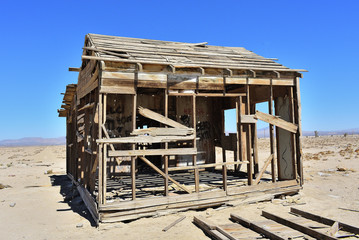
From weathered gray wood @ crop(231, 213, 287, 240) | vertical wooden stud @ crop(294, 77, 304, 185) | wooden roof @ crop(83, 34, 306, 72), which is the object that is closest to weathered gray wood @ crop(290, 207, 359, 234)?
weathered gray wood @ crop(231, 213, 287, 240)

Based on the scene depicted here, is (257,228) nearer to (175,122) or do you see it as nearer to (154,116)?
(175,122)

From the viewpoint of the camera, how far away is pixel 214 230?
607cm

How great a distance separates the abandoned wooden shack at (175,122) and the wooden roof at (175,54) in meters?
0.04

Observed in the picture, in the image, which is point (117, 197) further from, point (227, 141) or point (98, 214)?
point (227, 141)

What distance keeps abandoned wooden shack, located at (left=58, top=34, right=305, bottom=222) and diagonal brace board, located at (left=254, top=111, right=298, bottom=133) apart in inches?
1.3

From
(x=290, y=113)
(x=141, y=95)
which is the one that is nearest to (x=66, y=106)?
(x=141, y=95)

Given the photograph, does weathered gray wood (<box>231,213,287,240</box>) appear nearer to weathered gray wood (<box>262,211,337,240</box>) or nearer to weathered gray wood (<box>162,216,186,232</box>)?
weathered gray wood (<box>262,211,337,240</box>)

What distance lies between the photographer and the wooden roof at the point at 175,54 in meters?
8.00

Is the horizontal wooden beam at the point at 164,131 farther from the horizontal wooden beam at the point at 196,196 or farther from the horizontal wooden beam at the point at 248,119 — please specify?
the horizontal wooden beam at the point at 248,119

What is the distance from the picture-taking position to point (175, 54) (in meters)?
9.41

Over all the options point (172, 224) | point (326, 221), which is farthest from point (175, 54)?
point (326, 221)

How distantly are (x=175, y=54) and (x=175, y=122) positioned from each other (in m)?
2.88

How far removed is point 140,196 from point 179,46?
20.4 feet

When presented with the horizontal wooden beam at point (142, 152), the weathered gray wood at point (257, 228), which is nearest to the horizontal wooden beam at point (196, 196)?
the weathered gray wood at point (257, 228)
